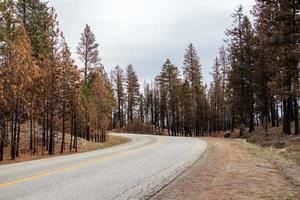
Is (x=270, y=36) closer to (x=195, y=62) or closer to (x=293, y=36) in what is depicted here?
(x=293, y=36)

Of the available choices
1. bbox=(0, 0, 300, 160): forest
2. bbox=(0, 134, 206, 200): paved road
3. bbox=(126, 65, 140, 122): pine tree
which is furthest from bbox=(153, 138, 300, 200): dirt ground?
bbox=(126, 65, 140, 122): pine tree

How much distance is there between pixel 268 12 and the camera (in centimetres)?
3075

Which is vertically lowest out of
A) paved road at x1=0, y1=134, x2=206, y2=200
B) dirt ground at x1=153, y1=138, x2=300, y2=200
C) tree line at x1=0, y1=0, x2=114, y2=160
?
dirt ground at x1=153, y1=138, x2=300, y2=200

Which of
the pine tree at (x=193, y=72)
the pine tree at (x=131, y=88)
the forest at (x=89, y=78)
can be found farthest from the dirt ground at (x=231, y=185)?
the pine tree at (x=131, y=88)

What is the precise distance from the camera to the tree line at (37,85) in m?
27.3

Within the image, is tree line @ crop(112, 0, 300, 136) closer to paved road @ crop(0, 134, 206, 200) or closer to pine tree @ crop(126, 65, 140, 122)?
pine tree @ crop(126, 65, 140, 122)

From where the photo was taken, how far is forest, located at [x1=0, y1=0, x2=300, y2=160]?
26984 millimetres

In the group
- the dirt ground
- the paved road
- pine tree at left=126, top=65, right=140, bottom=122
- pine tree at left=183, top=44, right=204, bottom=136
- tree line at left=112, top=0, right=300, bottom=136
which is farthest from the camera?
pine tree at left=126, top=65, right=140, bottom=122

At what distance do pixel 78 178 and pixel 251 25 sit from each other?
1615 inches

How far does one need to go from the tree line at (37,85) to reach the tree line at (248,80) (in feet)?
53.8

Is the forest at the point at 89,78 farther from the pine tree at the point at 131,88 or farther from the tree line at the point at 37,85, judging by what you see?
the pine tree at the point at 131,88

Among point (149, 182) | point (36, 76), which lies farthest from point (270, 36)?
point (149, 182)

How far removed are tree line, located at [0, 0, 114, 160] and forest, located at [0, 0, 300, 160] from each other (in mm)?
65

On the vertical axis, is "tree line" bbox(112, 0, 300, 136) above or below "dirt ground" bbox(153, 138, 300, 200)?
above
